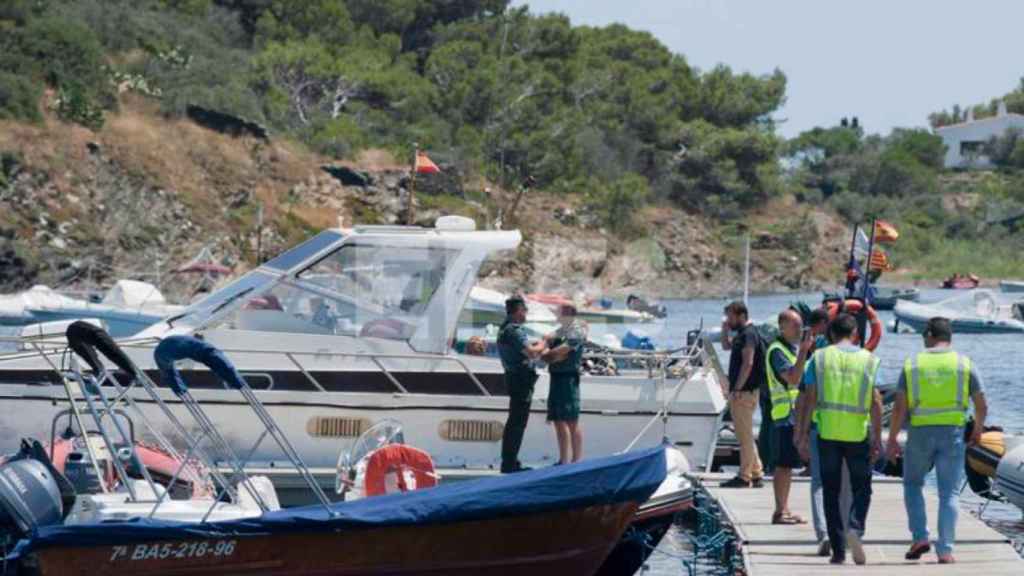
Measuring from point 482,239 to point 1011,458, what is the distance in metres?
5.26

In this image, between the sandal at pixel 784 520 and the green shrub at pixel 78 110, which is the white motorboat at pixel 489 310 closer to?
the sandal at pixel 784 520

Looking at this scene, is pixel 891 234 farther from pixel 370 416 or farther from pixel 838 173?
pixel 838 173

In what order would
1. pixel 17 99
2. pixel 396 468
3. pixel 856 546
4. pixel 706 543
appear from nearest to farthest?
pixel 856 546 < pixel 396 468 < pixel 706 543 < pixel 17 99

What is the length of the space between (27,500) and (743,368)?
5578 mm

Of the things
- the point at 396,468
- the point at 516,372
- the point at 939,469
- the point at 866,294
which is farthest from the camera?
the point at 866,294

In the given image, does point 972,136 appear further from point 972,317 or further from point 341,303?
point 341,303

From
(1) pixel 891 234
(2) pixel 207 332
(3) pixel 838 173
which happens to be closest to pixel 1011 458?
(1) pixel 891 234

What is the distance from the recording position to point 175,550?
11.3m

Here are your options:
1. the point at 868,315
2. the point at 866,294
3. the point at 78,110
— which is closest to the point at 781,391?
the point at 868,315

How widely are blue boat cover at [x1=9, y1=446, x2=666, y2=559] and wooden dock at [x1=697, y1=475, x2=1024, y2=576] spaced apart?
3.34 feet

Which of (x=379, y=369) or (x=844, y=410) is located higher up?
(x=844, y=410)

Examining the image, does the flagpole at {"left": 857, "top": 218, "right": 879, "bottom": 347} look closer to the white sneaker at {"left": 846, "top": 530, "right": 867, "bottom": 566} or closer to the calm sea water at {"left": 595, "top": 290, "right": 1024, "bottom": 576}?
the calm sea water at {"left": 595, "top": 290, "right": 1024, "bottom": 576}

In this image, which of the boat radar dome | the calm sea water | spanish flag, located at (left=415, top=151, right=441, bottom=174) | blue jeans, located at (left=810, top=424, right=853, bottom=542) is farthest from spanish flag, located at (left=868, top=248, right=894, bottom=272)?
blue jeans, located at (left=810, top=424, right=853, bottom=542)

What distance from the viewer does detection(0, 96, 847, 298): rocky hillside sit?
56.3 m
